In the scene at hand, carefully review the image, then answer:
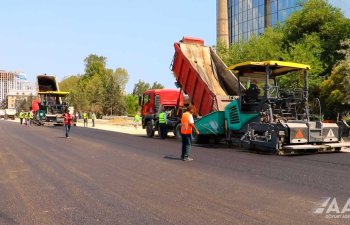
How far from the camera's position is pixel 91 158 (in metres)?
11.4

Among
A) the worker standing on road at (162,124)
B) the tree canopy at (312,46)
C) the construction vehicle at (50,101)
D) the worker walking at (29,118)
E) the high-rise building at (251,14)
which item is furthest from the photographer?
the high-rise building at (251,14)

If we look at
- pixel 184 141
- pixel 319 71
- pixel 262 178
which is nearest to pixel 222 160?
pixel 184 141

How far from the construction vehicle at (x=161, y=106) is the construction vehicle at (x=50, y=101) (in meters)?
16.3

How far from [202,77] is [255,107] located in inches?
120

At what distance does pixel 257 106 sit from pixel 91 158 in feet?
17.6

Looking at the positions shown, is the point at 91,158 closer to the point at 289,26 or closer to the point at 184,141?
the point at 184,141

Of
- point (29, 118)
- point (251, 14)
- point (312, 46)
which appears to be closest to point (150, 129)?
point (312, 46)

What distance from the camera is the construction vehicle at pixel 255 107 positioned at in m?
12.0

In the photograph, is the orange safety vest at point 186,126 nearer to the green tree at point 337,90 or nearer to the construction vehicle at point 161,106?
the construction vehicle at point 161,106

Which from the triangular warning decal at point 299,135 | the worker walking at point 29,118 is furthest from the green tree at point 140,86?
the triangular warning decal at point 299,135

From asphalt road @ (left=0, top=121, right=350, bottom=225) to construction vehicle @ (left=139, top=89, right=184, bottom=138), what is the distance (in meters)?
6.77

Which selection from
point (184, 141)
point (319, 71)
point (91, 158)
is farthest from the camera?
point (319, 71)

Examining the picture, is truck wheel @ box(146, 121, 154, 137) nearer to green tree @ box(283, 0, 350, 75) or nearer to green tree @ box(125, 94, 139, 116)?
green tree @ box(283, 0, 350, 75)

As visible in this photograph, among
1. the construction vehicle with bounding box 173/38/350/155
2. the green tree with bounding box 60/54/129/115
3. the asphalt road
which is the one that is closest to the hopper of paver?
the construction vehicle with bounding box 173/38/350/155
